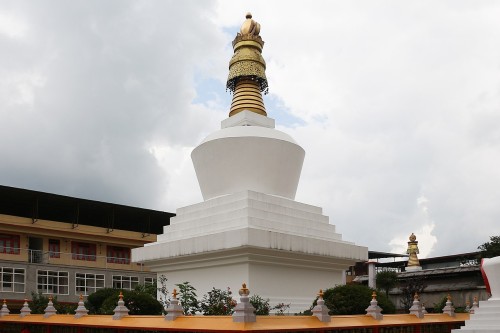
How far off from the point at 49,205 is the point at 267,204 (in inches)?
1097

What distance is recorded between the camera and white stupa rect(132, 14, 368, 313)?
1555 cm

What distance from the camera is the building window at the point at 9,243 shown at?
35938mm

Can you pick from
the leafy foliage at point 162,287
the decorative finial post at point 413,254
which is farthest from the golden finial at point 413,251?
the leafy foliage at point 162,287

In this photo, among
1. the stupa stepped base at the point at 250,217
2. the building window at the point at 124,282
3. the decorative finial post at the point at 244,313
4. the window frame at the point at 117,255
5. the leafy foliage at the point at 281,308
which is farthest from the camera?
the window frame at the point at 117,255

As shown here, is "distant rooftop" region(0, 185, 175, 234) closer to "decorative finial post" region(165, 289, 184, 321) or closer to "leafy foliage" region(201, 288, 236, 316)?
"leafy foliage" region(201, 288, 236, 316)

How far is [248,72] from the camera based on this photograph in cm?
2047

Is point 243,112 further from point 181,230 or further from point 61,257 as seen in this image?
point 61,257

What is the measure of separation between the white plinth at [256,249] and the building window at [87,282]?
67.0 ft

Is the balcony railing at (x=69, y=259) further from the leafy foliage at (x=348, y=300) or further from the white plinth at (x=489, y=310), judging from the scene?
the white plinth at (x=489, y=310)

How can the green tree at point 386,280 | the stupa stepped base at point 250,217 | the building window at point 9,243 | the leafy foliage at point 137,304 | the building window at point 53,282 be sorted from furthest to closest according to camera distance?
the building window at point 9,243, the building window at point 53,282, the green tree at point 386,280, the stupa stepped base at point 250,217, the leafy foliage at point 137,304

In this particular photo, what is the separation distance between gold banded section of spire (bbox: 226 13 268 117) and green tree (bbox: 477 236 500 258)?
26.9 m

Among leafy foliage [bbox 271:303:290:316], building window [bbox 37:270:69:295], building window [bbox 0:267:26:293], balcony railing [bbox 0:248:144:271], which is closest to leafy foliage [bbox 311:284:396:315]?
leafy foliage [bbox 271:303:290:316]

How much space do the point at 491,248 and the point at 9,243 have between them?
1346 inches

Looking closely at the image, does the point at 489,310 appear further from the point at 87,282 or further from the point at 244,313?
the point at 87,282
